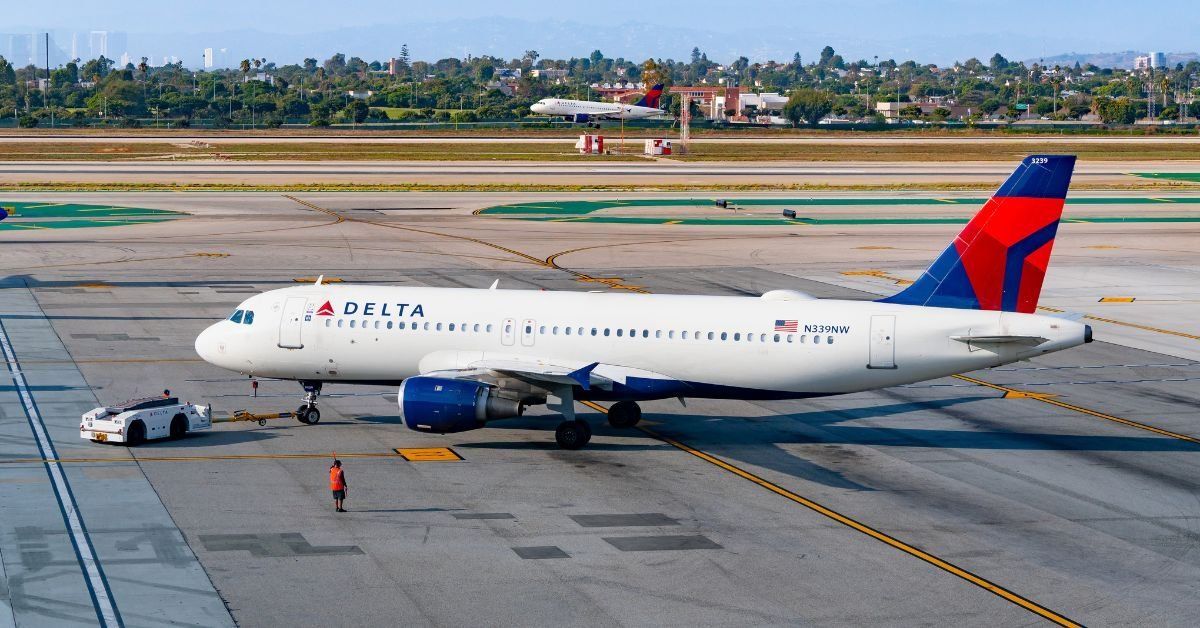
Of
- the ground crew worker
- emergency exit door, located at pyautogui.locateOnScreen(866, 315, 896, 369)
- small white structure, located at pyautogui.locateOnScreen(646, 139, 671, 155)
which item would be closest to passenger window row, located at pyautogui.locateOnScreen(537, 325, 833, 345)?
emergency exit door, located at pyautogui.locateOnScreen(866, 315, 896, 369)

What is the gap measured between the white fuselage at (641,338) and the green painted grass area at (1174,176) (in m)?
127

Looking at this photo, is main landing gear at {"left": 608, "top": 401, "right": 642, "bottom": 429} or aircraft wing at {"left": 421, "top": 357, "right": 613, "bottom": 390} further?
main landing gear at {"left": 608, "top": 401, "right": 642, "bottom": 429}

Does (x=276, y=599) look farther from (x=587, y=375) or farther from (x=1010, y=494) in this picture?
(x=1010, y=494)

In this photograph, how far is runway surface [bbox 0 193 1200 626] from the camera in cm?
2706

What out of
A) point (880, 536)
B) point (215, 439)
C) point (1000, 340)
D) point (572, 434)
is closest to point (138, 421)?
point (215, 439)

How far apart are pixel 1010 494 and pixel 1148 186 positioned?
120 m

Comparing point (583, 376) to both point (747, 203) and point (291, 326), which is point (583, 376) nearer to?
point (291, 326)

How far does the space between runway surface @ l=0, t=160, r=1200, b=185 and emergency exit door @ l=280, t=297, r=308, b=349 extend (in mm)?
101203

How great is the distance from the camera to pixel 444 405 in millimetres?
38031

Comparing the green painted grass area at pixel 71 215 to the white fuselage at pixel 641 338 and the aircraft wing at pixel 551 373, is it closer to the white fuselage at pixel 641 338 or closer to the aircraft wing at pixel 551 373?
the white fuselage at pixel 641 338

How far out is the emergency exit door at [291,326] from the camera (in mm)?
42219

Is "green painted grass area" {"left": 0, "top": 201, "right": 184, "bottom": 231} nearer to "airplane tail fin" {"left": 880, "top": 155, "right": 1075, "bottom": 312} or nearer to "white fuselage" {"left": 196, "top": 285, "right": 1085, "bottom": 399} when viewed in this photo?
"white fuselage" {"left": 196, "top": 285, "right": 1085, "bottom": 399}

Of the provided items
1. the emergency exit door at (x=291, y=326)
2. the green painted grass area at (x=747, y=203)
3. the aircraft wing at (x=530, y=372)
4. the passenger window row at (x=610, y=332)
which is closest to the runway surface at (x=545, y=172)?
the green painted grass area at (x=747, y=203)

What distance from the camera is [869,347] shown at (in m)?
39.5
